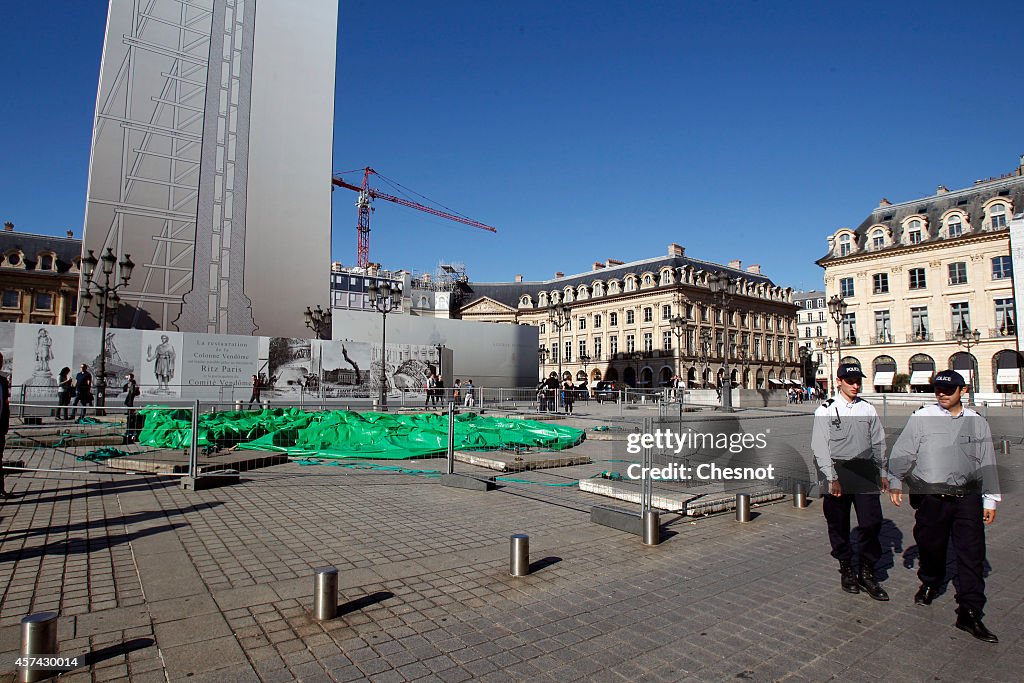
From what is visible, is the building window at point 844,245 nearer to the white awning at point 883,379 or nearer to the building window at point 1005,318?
the white awning at point 883,379

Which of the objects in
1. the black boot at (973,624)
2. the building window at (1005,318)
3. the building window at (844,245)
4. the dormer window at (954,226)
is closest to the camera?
the black boot at (973,624)

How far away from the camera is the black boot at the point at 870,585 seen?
181 inches

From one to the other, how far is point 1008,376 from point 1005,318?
480cm

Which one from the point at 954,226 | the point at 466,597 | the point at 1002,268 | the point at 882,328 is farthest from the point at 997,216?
the point at 466,597

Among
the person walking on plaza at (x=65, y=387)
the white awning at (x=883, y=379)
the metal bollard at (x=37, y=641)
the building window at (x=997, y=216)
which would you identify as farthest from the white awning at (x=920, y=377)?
the metal bollard at (x=37, y=641)

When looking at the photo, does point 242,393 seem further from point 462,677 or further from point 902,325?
point 902,325

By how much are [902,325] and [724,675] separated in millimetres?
61544

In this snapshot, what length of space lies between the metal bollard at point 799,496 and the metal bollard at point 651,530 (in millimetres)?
2794

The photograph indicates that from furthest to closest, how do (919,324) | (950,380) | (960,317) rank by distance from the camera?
(919,324)
(960,317)
(950,380)

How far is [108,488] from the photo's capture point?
848 centimetres

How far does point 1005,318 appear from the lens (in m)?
48.6

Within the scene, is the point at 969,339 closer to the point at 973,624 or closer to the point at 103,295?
the point at 973,624

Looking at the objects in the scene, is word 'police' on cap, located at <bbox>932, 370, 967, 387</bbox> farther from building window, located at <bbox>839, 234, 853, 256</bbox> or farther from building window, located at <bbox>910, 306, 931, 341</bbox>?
building window, located at <bbox>839, 234, 853, 256</bbox>

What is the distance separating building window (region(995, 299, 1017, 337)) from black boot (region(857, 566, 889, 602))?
5725 cm
